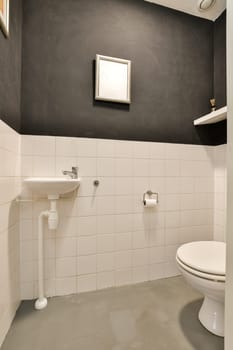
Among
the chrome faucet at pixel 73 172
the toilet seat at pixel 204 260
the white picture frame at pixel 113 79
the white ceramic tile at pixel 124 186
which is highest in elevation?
the white picture frame at pixel 113 79

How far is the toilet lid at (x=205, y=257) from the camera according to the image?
1024 millimetres

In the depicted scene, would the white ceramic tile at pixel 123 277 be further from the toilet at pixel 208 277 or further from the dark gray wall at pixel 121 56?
the dark gray wall at pixel 121 56

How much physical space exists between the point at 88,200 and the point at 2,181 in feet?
2.22

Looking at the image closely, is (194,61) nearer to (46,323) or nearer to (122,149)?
(122,149)

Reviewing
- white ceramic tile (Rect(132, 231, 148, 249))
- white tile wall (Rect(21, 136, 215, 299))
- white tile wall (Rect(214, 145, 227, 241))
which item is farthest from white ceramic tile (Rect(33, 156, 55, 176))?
white tile wall (Rect(214, 145, 227, 241))

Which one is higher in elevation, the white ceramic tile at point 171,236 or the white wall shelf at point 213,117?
the white wall shelf at point 213,117

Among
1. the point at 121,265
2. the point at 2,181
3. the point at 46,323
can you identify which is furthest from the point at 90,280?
the point at 2,181

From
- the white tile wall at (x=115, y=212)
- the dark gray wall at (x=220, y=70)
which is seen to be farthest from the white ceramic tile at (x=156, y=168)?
the dark gray wall at (x=220, y=70)

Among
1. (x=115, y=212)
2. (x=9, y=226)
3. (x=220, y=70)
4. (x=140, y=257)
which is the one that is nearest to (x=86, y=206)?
(x=115, y=212)

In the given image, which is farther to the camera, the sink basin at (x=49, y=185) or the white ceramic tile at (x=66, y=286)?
the white ceramic tile at (x=66, y=286)

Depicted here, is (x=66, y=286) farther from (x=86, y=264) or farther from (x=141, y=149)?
(x=141, y=149)

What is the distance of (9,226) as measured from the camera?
1.20 meters

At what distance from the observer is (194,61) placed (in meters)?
1.90

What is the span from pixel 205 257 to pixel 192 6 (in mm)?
2236
